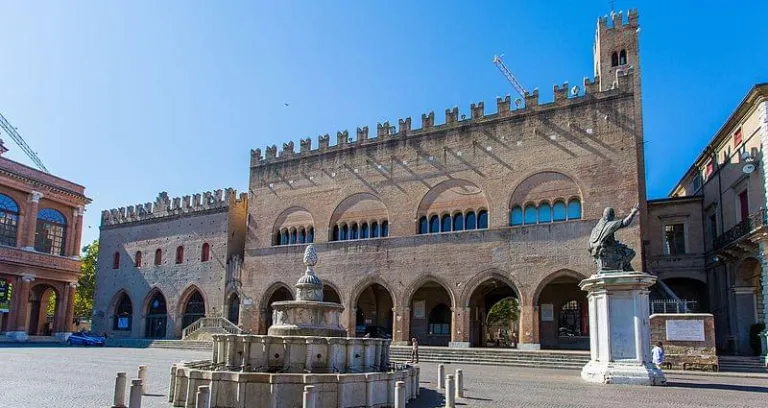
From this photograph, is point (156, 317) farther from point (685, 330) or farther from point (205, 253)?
point (685, 330)

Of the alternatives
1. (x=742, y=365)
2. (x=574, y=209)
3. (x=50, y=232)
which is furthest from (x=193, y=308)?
(x=742, y=365)

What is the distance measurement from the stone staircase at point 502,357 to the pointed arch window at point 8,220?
2430cm

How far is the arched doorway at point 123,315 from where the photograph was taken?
125ft

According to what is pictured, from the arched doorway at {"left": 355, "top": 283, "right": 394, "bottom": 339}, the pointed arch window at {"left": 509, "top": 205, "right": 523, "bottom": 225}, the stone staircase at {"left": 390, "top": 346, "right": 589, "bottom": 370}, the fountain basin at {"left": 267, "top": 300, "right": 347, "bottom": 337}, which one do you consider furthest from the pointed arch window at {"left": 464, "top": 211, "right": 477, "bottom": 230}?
the fountain basin at {"left": 267, "top": 300, "right": 347, "bottom": 337}

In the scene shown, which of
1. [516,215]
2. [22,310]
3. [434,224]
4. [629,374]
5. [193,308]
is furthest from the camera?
[193,308]

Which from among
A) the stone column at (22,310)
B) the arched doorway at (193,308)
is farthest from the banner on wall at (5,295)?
the arched doorway at (193,308)

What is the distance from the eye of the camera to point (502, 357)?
22.6 meters

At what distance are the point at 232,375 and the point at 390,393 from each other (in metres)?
2.53

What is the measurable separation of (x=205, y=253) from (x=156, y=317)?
5674 millimetres

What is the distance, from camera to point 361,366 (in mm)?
10883

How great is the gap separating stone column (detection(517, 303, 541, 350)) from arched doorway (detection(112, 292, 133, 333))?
2475 centimetres

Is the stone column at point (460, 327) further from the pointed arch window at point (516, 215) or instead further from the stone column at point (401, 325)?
the pointed arch window at point (516, 215)

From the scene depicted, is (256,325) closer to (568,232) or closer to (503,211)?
(503,211)

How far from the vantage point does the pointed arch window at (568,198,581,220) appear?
24672mm
